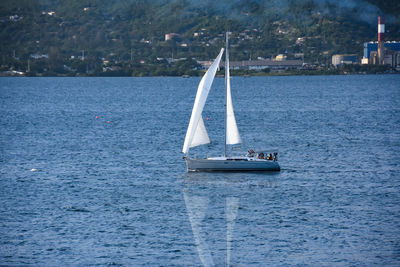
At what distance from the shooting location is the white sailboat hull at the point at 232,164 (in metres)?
67.5

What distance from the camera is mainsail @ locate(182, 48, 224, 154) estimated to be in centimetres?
6694

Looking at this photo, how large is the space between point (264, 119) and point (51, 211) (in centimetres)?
8125

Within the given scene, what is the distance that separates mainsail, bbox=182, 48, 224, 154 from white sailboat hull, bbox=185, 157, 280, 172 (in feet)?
6.41

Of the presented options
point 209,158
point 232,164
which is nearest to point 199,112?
point 209,158

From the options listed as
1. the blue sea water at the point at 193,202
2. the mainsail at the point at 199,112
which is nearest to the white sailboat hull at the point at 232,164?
the blue sea water at the point at 193,202

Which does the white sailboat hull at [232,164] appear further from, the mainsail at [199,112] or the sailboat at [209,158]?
the mainsail at [199,112]

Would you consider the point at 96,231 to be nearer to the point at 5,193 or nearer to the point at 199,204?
the point at 199,204

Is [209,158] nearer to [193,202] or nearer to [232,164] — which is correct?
[232,164]

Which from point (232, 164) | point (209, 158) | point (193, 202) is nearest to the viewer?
point (193, 202)

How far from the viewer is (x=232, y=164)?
6756 cm

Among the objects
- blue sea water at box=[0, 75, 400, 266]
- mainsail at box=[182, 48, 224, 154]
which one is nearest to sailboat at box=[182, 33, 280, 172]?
mainsail at box=[182, 48, 224, 154]

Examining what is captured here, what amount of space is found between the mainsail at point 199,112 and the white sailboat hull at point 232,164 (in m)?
1.95

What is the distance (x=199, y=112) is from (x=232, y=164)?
651cm

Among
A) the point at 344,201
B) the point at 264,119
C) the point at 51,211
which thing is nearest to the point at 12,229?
the point at 51,211
